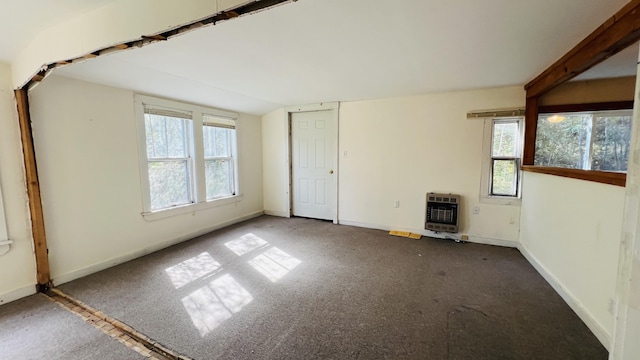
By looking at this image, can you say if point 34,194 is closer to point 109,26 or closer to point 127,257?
point 127,257

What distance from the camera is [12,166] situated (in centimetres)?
229

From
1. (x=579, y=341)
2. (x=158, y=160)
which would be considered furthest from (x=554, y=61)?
(x=158, y=160)

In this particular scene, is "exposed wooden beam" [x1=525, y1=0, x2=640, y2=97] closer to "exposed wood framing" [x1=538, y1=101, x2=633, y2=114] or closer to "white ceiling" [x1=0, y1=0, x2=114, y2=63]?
"exposed wood framing" [x1=538, y1=101, x2=633, y2=114]

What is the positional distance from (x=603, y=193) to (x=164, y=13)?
3.13m

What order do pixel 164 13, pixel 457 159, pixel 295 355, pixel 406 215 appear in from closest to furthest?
pixel 164 13
pixel 295 355
pixel 457 159
pixel 406 215

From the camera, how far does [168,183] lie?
3633 millimetres

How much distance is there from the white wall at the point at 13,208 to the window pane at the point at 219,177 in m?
2.09

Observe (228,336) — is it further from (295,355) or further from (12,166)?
(12,166)

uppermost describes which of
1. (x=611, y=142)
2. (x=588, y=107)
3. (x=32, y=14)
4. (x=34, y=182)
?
(x=32, y=14)

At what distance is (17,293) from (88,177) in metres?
1.19

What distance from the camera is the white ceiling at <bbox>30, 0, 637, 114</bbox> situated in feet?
5.86

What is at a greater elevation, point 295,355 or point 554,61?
point 554,61

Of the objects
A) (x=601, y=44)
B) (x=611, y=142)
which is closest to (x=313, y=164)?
(x=601, y=44)

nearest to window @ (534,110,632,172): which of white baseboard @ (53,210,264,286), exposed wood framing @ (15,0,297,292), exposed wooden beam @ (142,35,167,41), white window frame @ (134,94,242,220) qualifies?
exposed wooden beam @ (142,35,167,41)
